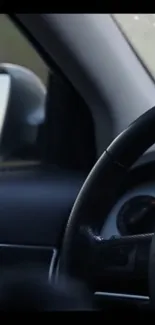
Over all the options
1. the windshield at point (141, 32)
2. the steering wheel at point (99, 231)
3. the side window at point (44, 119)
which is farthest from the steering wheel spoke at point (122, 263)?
the windshield at point (141, 32)

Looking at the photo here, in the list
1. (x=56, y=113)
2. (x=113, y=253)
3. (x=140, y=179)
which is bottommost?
A: (x=113, y=253)

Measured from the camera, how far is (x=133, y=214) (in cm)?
172

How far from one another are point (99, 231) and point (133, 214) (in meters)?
0.07

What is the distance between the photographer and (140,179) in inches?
67.7

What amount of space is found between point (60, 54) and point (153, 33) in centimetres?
17

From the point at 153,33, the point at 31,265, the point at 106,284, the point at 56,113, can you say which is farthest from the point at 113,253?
the point at 153,33

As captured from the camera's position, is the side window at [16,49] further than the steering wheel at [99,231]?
Yes

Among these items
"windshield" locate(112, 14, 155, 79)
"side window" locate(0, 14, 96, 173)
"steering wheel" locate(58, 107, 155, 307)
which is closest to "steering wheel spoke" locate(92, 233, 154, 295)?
"steering wheel" locate(58, 107, 155, 307)

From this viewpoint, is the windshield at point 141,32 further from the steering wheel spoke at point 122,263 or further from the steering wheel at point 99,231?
the steering wheel spoke at point 122,263

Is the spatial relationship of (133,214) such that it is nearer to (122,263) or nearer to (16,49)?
(122,263)

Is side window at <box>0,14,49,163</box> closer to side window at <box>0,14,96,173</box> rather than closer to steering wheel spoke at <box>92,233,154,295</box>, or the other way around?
side window at <box>0,14,96,173</box>

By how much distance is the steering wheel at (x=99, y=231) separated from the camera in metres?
1.66

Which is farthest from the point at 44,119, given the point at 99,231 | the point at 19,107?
the point at 99,231

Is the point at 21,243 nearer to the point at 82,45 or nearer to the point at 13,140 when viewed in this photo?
the point at 13,140
